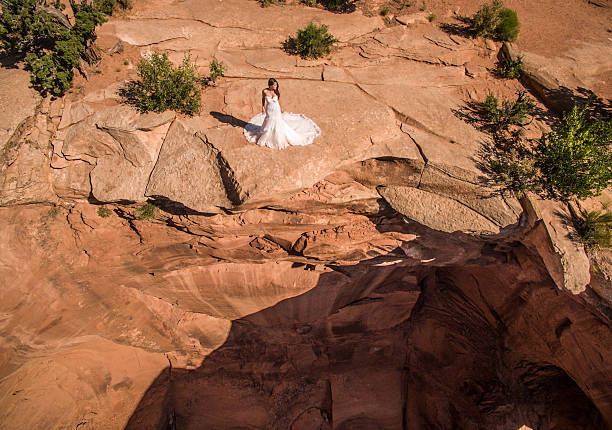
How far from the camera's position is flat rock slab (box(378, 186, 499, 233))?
16.4 feet

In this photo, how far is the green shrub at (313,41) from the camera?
21.7 ft

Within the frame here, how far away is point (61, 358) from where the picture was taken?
6.99 metres

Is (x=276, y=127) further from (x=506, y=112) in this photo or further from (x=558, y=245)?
(x=558, y=245)

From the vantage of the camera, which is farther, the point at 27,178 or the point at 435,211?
the point at 27,178

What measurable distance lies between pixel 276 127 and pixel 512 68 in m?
5.35

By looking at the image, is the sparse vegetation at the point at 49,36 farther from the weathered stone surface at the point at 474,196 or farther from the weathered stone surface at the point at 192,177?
the weathered stone surface at the point at 474,196

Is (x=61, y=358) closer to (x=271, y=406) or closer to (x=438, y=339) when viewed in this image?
(x=271, y=406)

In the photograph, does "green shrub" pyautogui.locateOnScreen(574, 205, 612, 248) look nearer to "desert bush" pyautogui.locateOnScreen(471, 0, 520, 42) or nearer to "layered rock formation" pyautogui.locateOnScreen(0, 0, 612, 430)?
"layered rock formation" pyautogui.locateOnScreen(0, 0, 612, 430)

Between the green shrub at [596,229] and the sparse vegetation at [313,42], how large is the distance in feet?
19.0

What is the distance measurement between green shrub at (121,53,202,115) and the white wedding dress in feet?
4.21

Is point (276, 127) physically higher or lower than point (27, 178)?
higher

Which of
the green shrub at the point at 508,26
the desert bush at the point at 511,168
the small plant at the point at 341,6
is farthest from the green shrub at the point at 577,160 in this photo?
the small plant at the point at 341,6

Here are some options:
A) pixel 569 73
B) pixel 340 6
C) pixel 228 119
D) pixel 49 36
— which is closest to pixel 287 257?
pixel 228 119

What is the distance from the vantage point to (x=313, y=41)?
6.62 m
